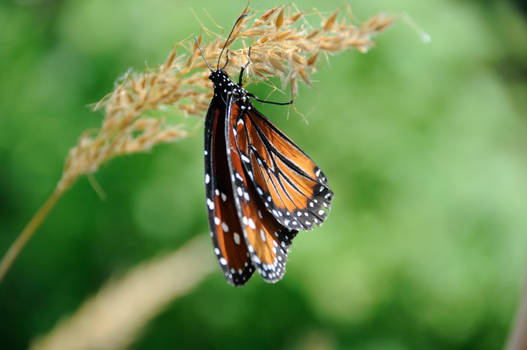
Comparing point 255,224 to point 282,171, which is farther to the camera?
point 282,171

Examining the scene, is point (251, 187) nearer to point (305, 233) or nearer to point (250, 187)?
point (250, 187)

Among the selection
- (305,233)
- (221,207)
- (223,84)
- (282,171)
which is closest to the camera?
(223,84)

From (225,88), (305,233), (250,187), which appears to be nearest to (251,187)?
(250,187)

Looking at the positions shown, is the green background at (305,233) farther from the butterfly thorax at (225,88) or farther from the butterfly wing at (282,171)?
the butterfly thorax at (225,88)

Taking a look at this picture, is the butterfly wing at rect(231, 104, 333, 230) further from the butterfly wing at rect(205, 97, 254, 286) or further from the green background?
the green background

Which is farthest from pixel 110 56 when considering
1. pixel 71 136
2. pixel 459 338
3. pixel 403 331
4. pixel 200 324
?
pixel 459 338

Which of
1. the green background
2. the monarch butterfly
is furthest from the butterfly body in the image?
the green background
